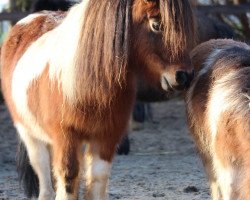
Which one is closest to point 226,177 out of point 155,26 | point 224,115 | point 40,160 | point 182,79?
point 224,115

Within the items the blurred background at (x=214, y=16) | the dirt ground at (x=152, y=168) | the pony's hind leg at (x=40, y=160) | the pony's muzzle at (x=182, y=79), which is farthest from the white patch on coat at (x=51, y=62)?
the blurred background at (x=214, y=16)

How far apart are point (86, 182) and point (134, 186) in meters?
1.82

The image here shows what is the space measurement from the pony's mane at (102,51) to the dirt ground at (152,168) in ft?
6.36

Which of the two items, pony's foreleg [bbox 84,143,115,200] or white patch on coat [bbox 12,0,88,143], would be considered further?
pony's foreleg [bbox 84,143,115,200]

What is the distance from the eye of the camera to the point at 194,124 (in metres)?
5.55

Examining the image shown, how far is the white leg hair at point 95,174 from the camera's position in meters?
5.51

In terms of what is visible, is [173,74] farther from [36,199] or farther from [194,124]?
[36,199]

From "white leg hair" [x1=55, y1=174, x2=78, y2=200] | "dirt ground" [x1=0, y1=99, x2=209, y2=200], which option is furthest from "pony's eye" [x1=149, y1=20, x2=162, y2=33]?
"dirt ground" [x1=0, y1=99, x2=209, y2=200]

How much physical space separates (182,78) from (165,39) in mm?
282

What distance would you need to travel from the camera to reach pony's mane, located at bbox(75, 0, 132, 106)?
196 inches

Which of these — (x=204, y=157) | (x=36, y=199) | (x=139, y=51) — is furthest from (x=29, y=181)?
(x=139, y=51)

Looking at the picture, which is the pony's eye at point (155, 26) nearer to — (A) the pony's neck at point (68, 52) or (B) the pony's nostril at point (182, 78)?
(B) the pony's nostril at point (182, 78)

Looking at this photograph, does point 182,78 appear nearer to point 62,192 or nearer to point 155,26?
point 155,26

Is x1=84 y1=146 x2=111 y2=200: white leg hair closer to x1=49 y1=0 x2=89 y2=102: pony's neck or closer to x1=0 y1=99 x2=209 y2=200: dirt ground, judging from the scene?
x1=49 y1=0 x2=89 y2=102: pony's neck
